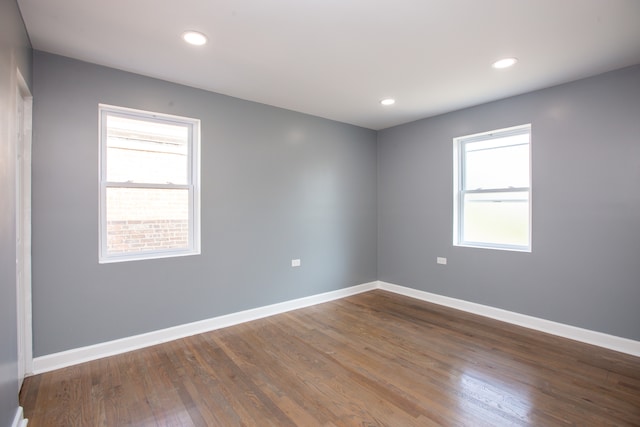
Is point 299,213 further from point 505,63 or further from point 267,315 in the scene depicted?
point 505,63

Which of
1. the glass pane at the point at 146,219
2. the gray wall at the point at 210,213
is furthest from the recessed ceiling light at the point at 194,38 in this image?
the glass pane at the point at 146,219

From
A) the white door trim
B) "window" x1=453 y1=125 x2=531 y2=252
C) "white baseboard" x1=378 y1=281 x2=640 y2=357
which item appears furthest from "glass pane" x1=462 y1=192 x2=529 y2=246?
the white door trim

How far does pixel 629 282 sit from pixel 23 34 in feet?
17.5

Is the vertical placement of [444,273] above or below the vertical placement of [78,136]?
below

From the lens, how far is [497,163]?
3.83 meters

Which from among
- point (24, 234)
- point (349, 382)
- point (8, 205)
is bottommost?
point (349, 382)

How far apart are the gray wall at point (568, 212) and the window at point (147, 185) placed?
3.23 metres

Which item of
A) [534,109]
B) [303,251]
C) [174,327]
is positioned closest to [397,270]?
[303,251]

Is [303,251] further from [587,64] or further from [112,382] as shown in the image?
[587,64]

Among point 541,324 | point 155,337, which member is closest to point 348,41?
point 155,337

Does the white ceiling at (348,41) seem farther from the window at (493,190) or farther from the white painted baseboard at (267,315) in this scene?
the white painted baseboard at (267,315)

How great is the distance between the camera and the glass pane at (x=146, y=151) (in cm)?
291

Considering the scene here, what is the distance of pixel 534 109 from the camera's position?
11.1ft

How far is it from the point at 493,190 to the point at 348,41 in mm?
2656
